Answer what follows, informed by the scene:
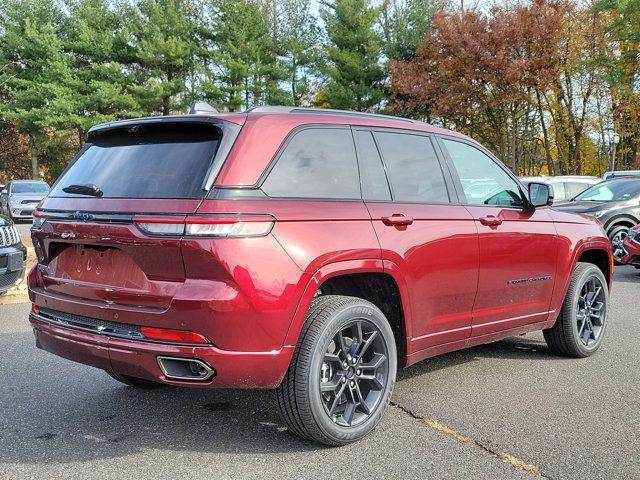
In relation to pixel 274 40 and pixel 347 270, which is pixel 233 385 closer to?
pixel 347 270

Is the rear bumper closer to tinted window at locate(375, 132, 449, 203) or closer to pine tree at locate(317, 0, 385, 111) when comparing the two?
tinted window at locate(375, 132, 449, 203)

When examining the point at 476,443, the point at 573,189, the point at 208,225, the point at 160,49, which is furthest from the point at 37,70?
the point at 476,443

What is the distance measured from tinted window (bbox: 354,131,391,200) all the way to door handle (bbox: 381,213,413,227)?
0.13 m

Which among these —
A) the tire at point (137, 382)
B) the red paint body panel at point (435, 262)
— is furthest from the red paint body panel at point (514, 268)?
the tire at point (137, 382)

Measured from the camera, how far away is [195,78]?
3719 cm

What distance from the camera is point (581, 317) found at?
530 centimetres

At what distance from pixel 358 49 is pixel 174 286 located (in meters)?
33.9

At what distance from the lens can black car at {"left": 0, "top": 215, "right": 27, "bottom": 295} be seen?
6.64 m

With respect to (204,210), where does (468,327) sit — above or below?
below

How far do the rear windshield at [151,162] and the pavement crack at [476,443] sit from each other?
192 cm

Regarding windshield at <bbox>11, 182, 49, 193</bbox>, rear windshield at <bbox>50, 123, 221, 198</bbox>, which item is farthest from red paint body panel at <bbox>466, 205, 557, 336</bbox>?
windshield at <bbox>11, 182, 49, 193</bbox>

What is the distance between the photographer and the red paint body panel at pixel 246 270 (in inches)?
116

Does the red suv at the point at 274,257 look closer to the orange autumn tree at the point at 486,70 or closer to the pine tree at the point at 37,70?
the orange autumn tree at the point at 486,70

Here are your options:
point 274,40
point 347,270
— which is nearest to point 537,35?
point 274,40
